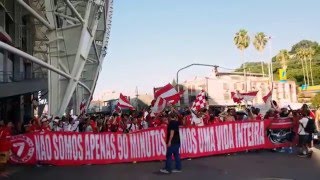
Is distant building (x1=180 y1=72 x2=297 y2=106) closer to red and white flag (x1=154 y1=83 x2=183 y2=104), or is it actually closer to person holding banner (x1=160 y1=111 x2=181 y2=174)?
red and white flag (x1=154 y1=83 x2=183 y2=104)

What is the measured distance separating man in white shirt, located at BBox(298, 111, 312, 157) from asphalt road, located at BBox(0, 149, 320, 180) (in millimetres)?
291

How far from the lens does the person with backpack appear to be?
14.6m

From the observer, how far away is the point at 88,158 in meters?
14.6

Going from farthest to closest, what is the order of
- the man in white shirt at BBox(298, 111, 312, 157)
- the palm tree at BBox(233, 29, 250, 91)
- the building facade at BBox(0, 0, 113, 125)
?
the palm tree at BBox(233, 29, 250, 91) → the building facade at BBox(0, 0, 113, 125) → the man in white shirt at BBox(298, 111, 312, 157)

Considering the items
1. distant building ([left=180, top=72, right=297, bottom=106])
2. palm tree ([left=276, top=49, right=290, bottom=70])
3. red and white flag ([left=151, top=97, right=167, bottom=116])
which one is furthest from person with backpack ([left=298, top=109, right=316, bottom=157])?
palm tree ([left=276, top=49, right=290, bottom=70])

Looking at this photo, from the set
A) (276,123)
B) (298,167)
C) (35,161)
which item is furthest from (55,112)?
(298,167)

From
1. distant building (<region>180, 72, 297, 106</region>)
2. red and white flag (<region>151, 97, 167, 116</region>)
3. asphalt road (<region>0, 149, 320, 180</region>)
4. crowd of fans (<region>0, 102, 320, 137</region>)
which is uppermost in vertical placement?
distant building (<region>180, 72, 297, 106</region>)

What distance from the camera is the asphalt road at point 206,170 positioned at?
11.3 metres

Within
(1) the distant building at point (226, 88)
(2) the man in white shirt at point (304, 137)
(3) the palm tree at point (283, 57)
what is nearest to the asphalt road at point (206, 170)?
(2) the man in white shirt at point (304, 137)

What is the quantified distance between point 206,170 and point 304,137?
4.03m

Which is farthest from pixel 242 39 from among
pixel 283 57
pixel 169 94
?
pixel 169 94

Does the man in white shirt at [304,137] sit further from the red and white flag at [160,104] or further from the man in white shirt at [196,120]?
the red and white flag at [160,104]

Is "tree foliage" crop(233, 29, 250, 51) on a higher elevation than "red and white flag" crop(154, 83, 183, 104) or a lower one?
higher

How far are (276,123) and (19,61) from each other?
26437mm
